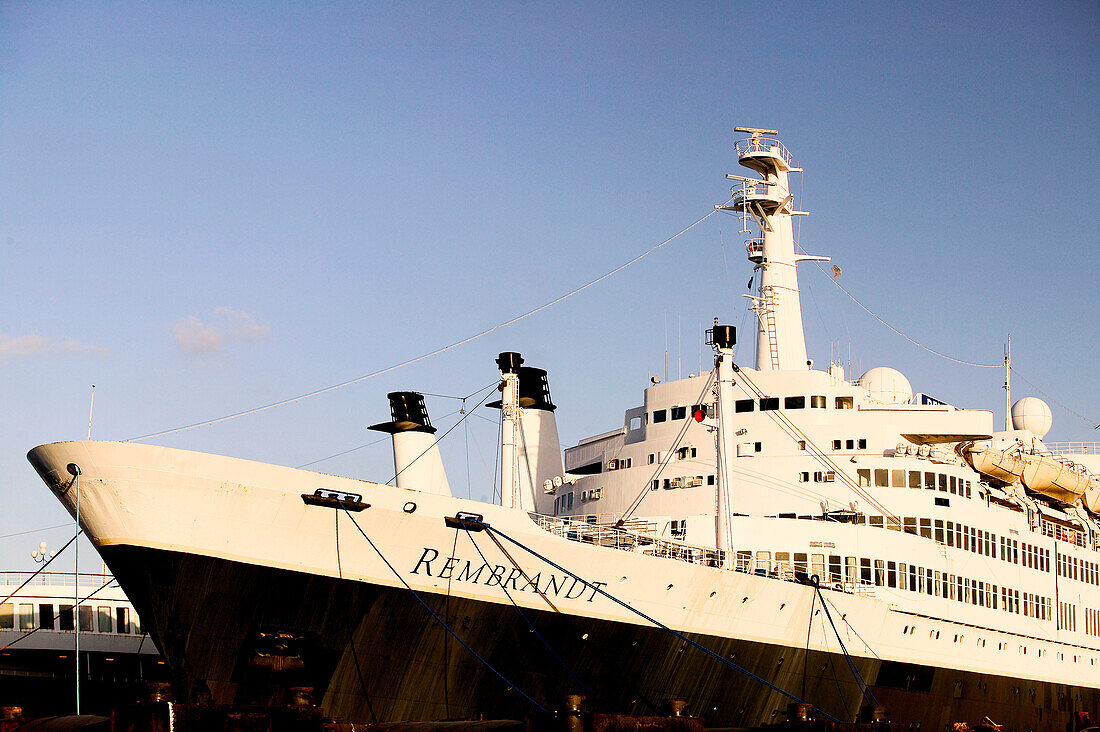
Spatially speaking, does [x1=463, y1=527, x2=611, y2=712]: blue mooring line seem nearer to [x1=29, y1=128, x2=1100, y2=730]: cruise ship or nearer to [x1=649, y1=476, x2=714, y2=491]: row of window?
[x1=29, y1=128, x2=1100, y2=730]: cruise ship

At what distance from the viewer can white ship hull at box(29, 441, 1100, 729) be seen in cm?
2202

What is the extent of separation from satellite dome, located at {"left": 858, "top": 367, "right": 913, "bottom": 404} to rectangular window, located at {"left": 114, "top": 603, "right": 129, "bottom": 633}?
81.6ft

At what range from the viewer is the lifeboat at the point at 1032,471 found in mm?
36906

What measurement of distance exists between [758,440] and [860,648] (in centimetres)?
707

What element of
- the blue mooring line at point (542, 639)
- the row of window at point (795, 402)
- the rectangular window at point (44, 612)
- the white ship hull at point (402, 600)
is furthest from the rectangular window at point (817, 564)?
the rectangular window at point (44, 612)

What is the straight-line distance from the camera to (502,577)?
2484cm

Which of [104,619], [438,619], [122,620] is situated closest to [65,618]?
[104,619]

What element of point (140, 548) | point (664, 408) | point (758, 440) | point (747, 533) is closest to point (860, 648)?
point (747, 533)

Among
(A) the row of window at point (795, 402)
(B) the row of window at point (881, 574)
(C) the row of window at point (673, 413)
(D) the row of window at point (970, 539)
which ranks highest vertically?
(A) the row of window at point (795, 402)

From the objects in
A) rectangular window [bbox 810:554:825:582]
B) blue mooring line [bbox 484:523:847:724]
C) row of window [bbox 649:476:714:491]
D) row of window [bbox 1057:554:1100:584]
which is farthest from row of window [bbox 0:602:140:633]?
row of window [bbox 1057:554:1100:584]

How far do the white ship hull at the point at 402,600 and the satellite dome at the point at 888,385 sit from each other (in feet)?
40.4

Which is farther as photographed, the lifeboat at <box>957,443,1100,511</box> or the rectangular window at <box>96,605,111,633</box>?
the rectangular window at <box>96,605,111,633</box>

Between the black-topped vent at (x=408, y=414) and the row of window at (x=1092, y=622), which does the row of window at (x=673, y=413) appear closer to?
the black-topped vent at (x=408, y=414)

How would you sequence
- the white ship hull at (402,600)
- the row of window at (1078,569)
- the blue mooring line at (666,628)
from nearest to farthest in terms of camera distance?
the white ship hull at (402,600), the blue mooring line at (666,628), the row of window at (1078,569)
